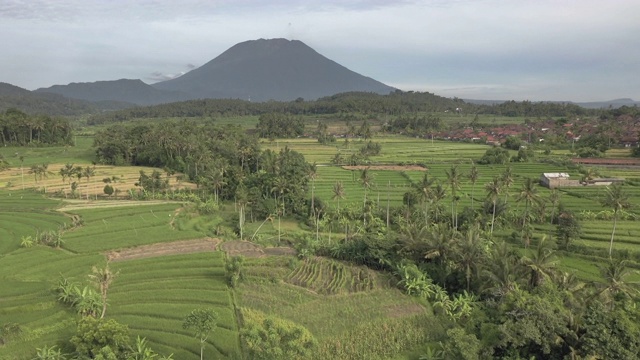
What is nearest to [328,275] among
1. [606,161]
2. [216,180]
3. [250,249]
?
[250,249]

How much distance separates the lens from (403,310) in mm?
24938

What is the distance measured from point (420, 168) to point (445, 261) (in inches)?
1574

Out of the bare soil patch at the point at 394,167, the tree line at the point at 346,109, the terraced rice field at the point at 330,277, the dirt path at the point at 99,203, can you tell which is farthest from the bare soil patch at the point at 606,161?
the tree line at the point at 346,109

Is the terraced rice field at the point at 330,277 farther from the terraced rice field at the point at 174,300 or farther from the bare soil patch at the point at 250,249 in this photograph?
the terraced rice field at the point at 174,300

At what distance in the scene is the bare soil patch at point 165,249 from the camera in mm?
32397

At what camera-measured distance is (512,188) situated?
50.2m

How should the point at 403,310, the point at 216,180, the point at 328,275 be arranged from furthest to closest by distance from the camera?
the point at 216,180 < the point at 328,275 < the point at 403,310

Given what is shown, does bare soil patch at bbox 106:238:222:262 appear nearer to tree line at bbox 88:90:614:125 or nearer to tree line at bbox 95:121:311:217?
tree line at bbox 95:121:311:217

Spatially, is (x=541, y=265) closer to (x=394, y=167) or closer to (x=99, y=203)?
(x=99, y=203)

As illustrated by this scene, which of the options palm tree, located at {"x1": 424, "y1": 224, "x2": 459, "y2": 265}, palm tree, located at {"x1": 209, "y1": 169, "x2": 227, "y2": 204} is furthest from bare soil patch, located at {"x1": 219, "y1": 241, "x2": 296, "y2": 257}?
palm tree, located at {"x1": 209, "y1": 169, "x2": 227, "y2": 204}

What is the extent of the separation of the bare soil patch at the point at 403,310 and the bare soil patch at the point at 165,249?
15245 millimetres

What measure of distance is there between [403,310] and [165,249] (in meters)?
18.9

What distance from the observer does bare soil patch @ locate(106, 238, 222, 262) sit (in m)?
32.4

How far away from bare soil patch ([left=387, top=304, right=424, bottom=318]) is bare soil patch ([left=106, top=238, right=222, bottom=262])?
15245 mm
